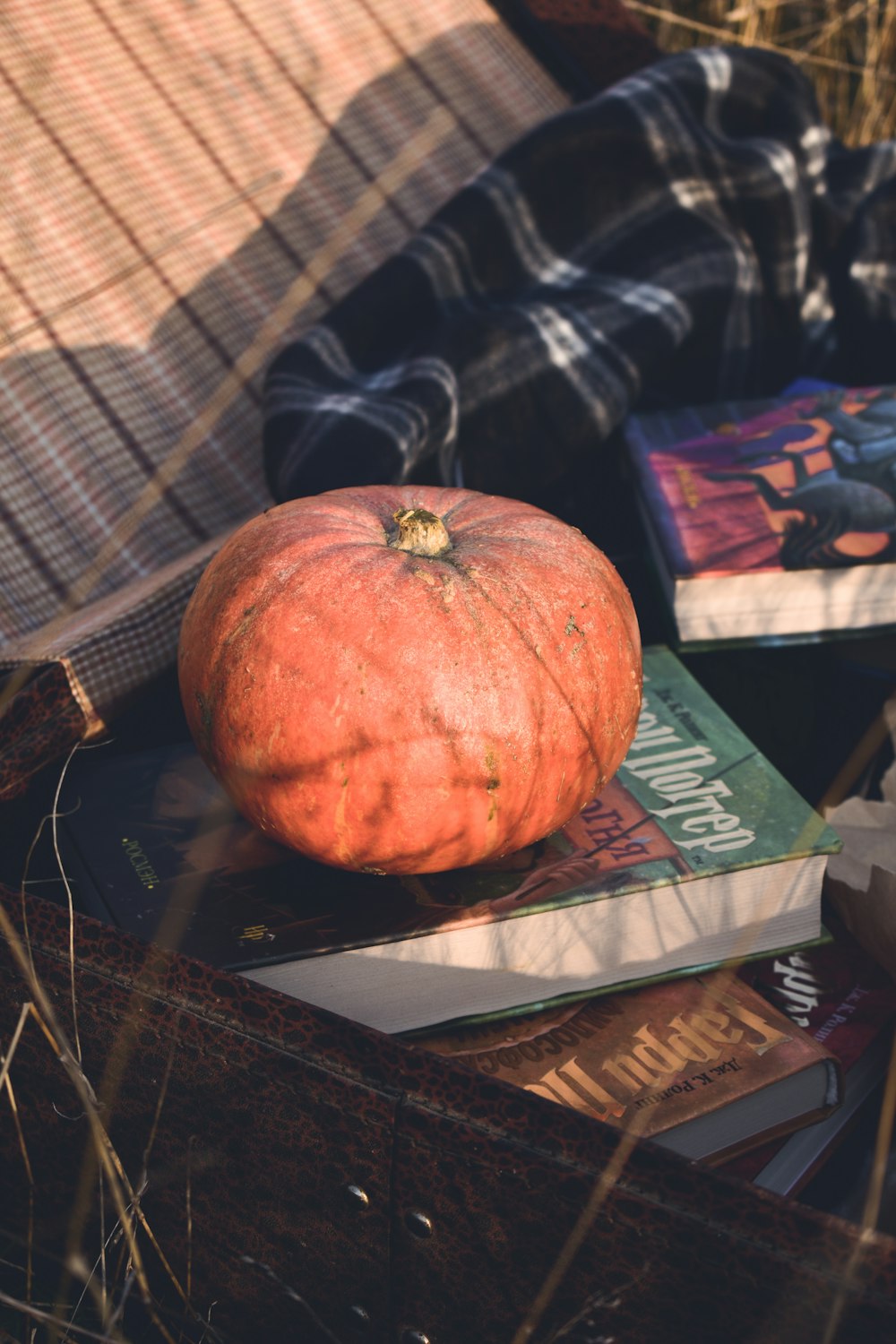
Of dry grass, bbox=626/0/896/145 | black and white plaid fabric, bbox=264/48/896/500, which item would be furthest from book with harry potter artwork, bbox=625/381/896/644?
dry grass, bbox=626/0/896/145

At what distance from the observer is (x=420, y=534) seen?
0.85 meters

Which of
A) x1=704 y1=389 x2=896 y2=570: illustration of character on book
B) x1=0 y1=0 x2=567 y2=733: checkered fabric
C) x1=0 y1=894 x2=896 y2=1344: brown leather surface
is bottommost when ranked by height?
x1=704 y1=389 x2=896 y2=570: illustration of character on book

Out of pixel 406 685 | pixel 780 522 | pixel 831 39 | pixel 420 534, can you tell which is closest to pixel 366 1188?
pixel 406 685

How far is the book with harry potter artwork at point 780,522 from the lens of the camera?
3.80 ft

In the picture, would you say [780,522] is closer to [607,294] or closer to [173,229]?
[607,294]

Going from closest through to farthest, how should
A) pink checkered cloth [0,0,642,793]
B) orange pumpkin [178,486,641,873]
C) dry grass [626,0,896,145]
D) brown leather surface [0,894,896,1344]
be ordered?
brown leather surface [0,894,896,1344] → orange pumpkin [178,486,641,873] → pink checkered cloth [0,0,642,793] → dry grass [626,0,896,145]

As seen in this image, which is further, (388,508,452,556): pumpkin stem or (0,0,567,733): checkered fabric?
(0,0,567,733): checkered fabric

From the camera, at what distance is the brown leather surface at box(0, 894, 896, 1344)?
2.04 feet

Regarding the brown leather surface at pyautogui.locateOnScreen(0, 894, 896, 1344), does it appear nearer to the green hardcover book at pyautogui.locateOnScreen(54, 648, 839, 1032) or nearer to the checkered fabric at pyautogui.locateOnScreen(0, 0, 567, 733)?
the green hardcover book at pyautogui.locateOnScreen(54, 648, 839, 1032)

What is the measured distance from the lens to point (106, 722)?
1.10m

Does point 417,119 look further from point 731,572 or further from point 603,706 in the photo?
point 603,706

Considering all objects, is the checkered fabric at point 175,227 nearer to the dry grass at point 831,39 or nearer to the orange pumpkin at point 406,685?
the orange pumpkin at point 406,685

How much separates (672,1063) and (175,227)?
130 centimetres

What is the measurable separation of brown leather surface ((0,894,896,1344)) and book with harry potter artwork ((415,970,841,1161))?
149 millimetres
